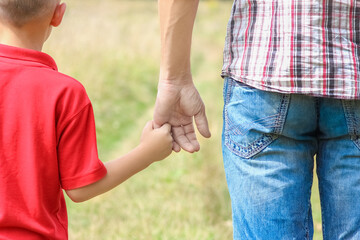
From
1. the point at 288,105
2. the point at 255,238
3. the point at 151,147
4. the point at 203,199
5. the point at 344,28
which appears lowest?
the point at 203,199

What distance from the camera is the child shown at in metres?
1.96

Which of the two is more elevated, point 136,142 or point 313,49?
point 313,49

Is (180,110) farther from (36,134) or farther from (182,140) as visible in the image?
(36,134)

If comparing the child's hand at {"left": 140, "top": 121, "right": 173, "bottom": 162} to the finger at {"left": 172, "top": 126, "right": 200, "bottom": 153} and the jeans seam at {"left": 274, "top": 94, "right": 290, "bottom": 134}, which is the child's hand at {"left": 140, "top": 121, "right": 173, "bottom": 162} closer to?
the finger at {"left": 172, "top": 126, "right": 200, "bottom": 153}

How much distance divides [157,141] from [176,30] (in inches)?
18.6

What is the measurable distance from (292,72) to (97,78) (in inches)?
309

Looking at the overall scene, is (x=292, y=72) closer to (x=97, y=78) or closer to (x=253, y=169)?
(x=253, y=169)

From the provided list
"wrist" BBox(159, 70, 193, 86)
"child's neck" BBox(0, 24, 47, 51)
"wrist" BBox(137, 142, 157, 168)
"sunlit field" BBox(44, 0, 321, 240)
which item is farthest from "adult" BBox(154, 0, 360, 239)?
"sunlit field" BBox(44, 0, 321, 240)

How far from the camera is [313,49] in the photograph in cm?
186

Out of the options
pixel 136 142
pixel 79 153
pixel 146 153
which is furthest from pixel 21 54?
pixel 136 142

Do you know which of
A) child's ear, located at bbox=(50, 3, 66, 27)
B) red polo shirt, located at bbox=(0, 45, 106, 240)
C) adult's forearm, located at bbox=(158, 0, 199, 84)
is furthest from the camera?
child's ear, located at bbox=(50, 3, 66, 27)

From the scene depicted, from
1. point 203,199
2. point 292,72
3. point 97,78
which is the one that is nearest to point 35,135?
point 292,72

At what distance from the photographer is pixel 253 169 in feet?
6.39

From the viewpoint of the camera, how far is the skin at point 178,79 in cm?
208
